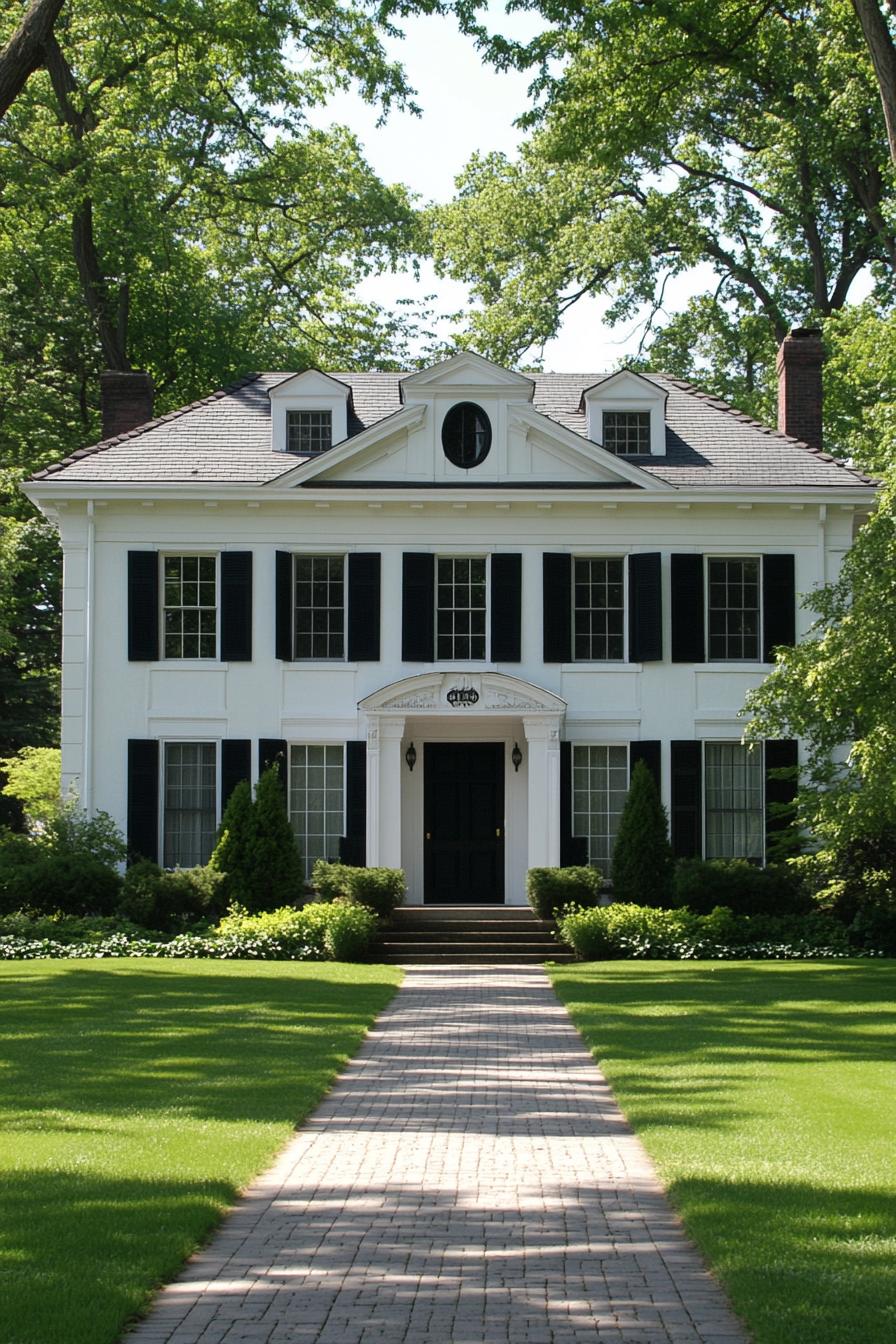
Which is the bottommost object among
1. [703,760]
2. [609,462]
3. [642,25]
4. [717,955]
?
[717,955]

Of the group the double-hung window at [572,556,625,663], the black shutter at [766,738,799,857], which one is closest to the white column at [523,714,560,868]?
the double-hung window at [572,556,625,663]

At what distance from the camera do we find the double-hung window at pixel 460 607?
25.9 m

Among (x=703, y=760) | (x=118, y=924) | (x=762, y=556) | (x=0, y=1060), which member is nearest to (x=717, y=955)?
(x=703, y=760)

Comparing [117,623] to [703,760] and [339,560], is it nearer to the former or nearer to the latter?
[339,560]

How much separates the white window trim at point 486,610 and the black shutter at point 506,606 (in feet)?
0.33

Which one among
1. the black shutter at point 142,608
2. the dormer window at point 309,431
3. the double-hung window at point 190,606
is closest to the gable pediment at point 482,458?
the dormer window at point 309,431

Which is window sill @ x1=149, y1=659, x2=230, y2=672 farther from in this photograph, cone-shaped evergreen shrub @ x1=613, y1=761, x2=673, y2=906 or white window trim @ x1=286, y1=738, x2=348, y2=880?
cone-shaped evergreen shrub @ x1=613, y1=761, x2=673, y2=906

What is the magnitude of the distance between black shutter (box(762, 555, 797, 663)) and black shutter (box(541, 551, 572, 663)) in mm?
3202

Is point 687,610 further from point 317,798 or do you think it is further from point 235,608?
point 235,608

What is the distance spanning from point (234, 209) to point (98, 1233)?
35.8 meters

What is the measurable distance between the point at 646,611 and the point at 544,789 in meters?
3.27

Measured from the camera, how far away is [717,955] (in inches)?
881

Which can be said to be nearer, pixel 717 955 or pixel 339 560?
pixel 717 955

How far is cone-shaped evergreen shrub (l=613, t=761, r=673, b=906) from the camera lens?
2462 centimetres
